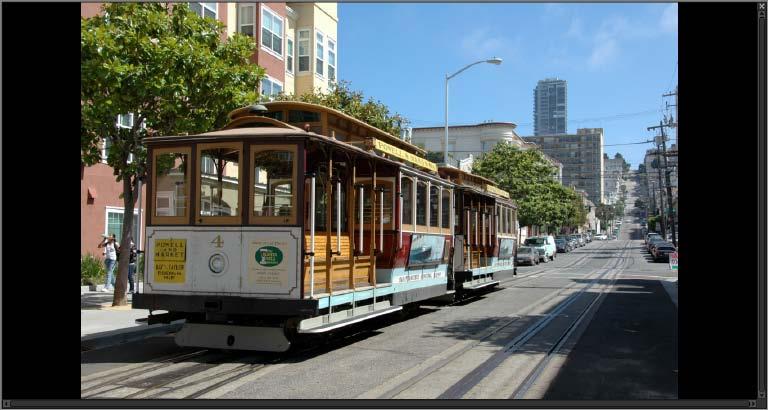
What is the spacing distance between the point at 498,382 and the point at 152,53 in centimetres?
956

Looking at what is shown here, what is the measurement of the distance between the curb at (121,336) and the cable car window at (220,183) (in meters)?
2.89

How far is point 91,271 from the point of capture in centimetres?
1992

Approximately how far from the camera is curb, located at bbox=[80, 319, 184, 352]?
10727 millimetres

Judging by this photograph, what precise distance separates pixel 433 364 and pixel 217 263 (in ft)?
10.5

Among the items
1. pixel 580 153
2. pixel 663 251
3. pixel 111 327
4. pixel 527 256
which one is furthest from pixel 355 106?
pixel 580 153

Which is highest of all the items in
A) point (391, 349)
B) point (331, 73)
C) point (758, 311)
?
point (331, 73)

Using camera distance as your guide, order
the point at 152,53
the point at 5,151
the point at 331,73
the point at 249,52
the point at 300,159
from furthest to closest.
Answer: the point at 331,73 → the point at 249,52 → the point at 152,53 → the point at 300,159 → the point at 5,151

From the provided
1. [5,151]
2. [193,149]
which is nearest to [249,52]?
[193,149]

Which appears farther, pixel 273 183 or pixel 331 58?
pixel 331 58

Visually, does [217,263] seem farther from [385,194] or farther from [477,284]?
[477,284]

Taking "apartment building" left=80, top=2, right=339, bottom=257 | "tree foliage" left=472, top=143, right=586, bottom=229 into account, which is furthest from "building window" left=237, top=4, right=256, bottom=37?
"tree foliage" left=472, top=143, right=586, bottom=229

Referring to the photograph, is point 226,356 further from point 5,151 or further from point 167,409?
point 5,151

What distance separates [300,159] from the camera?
30.7 feet

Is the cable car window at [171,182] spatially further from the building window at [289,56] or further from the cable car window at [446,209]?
the building window at [289,56]
